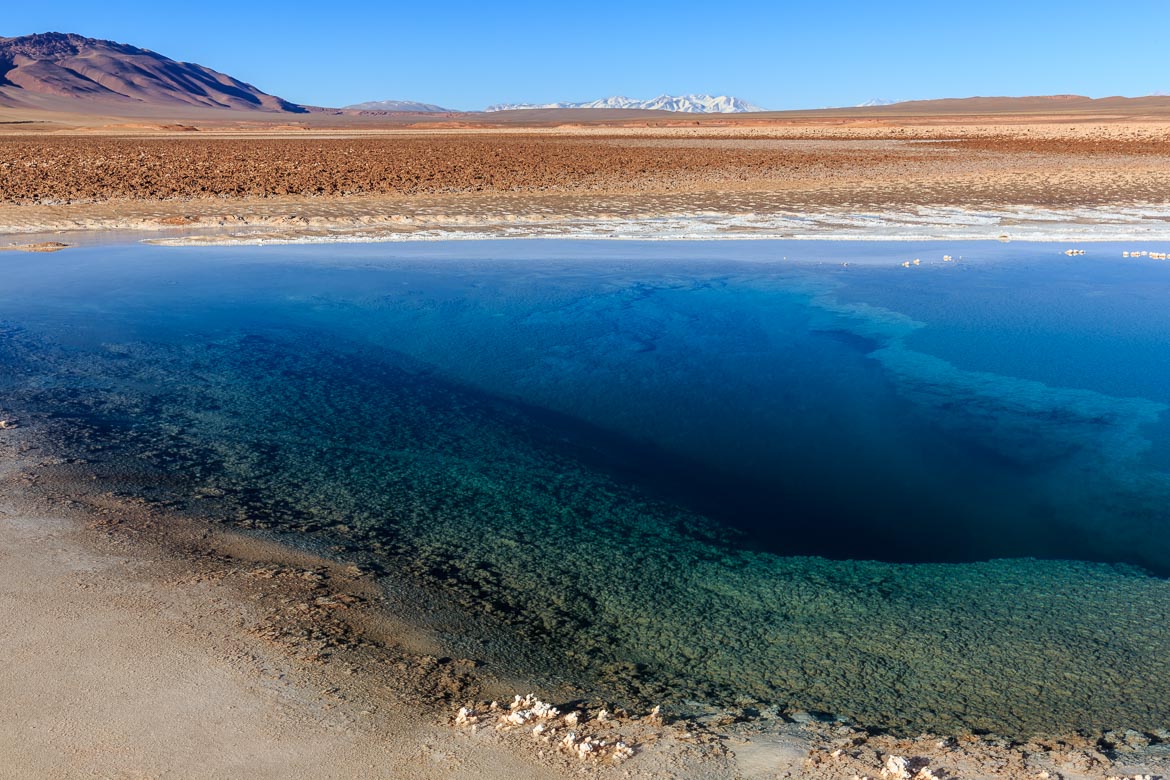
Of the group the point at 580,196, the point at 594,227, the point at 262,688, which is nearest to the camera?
the point at 262,688

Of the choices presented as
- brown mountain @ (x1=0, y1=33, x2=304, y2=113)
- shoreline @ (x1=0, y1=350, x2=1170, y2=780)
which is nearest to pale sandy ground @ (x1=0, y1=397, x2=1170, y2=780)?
shoreline @ (x1=0, y1=350, x2=1170, y2=780)


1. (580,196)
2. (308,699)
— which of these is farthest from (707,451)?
(580,196)

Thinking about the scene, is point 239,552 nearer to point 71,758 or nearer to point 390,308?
point 71,758

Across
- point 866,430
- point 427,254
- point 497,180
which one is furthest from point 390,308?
point 497,180

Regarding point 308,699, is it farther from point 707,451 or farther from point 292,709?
point 707,451

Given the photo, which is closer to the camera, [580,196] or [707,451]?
[707,451]

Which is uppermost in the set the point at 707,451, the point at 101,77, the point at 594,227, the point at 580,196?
the point at 101,77

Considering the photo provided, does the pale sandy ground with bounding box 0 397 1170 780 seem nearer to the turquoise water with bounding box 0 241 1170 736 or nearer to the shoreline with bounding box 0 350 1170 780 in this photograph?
the shoreline with bounding box 0 350 1170 780

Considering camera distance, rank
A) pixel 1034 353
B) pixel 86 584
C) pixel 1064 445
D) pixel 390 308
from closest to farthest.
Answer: pixel 86 584 < pixel 1064 445 < pixel 1034 353 < pixel 390 308
